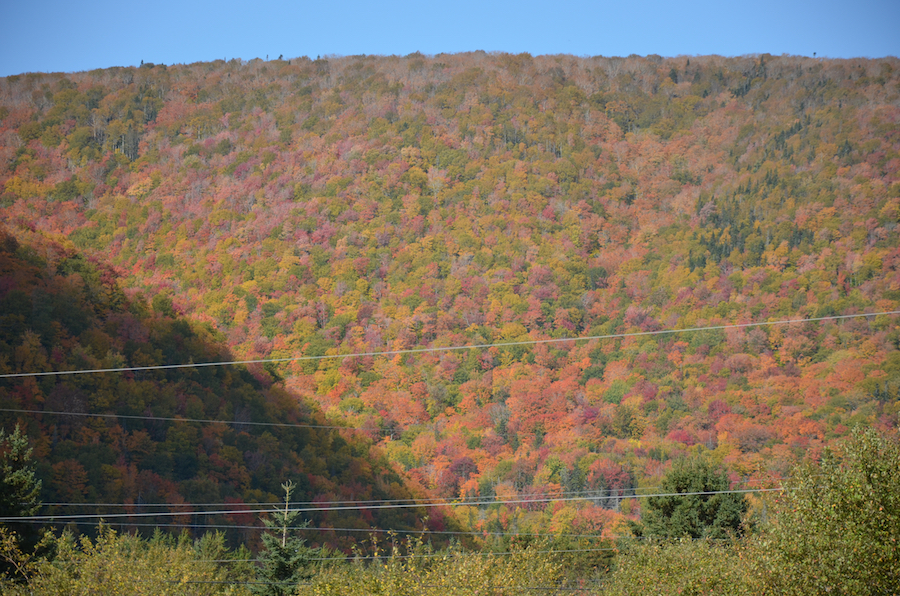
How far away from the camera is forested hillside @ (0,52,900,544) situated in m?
83.8

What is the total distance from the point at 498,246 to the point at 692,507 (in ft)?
299

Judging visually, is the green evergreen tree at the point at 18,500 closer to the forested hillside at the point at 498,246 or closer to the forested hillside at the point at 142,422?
the forested hillside at the point at 142,422

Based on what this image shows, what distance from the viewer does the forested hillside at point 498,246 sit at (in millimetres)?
83750

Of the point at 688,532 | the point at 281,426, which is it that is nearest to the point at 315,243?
the point at 281,426

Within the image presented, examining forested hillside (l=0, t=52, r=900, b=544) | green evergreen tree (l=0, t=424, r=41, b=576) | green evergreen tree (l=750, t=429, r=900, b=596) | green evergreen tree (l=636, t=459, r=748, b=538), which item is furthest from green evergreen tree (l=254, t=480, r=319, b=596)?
forested hillside (l=0, t=52, r=900, b=544)

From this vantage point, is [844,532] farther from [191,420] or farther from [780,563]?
[191,420]

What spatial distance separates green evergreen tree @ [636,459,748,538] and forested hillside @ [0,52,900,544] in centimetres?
2907

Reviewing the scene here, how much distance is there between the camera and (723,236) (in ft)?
384

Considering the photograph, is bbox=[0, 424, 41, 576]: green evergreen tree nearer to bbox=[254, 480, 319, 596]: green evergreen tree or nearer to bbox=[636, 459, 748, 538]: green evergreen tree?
bbox=[254, 480, 319, 596]: green evergreen tree

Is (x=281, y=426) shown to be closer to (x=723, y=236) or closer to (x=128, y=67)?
(x=723, y=236)

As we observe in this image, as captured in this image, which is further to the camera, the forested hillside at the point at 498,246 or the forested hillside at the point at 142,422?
the forested hillside at the point at 498,246

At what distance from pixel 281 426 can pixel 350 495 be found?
11.0 metres

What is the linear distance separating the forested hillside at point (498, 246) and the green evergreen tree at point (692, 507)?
95.4 feet

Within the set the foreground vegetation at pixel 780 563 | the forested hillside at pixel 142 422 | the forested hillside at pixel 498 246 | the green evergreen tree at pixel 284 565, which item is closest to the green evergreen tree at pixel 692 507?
the foreground vegetation at pixel 780 563
